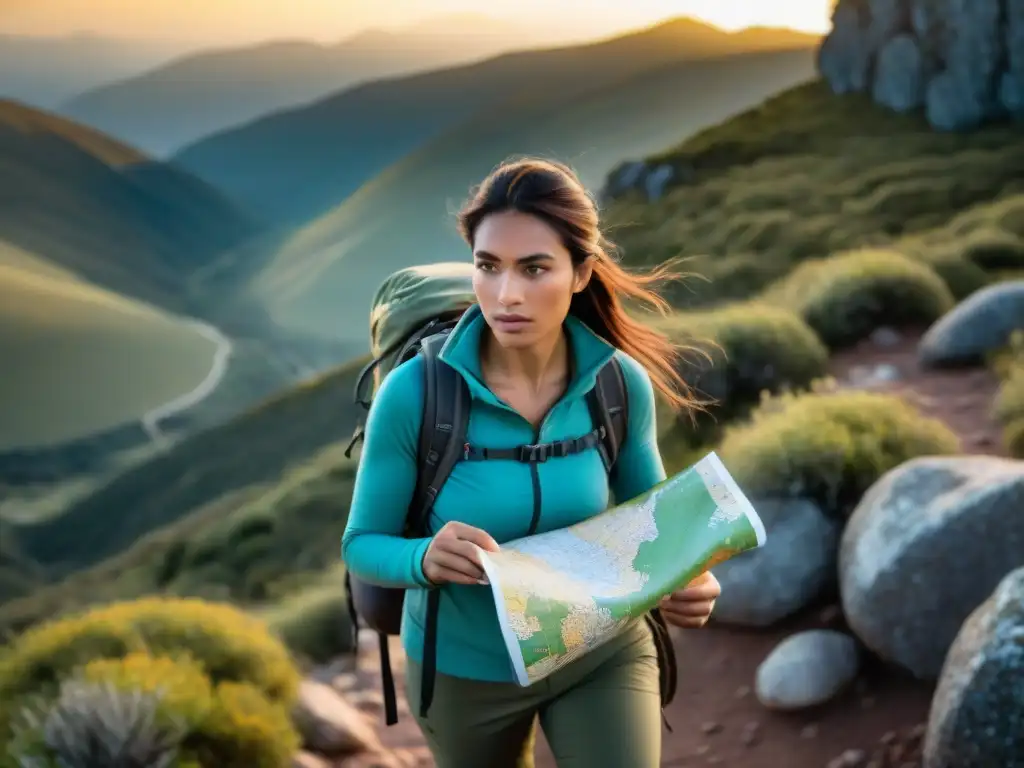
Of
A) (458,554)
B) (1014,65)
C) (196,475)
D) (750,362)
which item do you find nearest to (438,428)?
(458,554)

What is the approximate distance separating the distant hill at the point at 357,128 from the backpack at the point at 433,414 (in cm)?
4526

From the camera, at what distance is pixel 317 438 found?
2209cm

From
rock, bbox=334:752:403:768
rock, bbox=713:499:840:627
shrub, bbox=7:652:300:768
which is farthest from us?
rock, bbox=713:499:840:627

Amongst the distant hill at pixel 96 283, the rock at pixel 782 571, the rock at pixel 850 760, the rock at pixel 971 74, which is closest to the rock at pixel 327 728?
the rock at pixel 782 571

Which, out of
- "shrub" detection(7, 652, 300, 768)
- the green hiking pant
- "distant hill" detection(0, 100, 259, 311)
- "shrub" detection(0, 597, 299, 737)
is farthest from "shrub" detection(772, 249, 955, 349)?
"distant hill" detection(0, 100, 259, 311)

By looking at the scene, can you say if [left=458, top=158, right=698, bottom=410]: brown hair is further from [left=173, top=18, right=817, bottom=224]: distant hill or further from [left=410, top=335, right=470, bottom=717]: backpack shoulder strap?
[left=173, top=18, right=817, bottom=224]: distant hill

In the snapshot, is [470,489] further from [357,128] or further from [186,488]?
[357,128]

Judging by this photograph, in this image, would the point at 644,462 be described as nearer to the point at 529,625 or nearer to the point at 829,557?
A: the point at 529,625

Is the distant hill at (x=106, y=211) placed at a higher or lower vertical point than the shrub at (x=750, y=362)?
higher

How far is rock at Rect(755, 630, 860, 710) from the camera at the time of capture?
12.5 ft

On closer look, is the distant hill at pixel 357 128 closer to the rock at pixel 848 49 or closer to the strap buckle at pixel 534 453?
the rock at pixel 848 49

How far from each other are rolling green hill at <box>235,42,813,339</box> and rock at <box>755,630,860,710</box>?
1263 inches

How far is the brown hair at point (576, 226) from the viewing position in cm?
165

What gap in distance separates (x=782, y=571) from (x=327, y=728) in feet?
7.38
